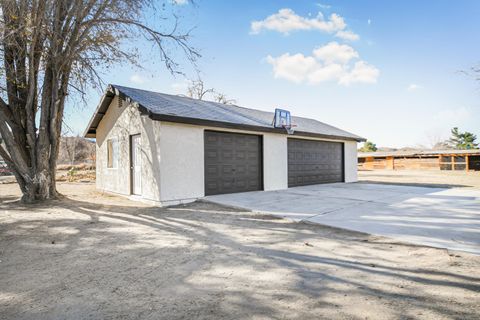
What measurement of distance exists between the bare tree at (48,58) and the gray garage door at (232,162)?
11.3ft

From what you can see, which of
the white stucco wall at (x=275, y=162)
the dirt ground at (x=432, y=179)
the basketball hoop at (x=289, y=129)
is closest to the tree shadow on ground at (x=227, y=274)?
the white stucco wall at (x=275, y=162)

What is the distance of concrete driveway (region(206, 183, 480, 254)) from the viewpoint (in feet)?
15.4

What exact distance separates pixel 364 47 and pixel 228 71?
667 cm

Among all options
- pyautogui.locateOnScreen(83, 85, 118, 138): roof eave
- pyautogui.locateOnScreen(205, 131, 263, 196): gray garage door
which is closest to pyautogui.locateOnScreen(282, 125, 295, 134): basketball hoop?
pyautogui.locateOnScreen(205, 131, 263, 196): gray garage door

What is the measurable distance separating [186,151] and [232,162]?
2.10 metres

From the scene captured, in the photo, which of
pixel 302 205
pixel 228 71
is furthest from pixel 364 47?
pixel 302 205

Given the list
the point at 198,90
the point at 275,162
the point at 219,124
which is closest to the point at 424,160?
the point at 198,90

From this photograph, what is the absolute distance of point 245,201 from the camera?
8.52 m

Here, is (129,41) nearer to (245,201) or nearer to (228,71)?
(228,71)

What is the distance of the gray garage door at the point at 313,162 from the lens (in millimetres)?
12539

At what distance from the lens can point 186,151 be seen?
8695 millimetres

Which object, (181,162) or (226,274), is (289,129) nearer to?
(181,162)

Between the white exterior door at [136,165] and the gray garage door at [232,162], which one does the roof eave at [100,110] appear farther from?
the gray garage door at [232,162]

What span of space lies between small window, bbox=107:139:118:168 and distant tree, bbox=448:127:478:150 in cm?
5174
